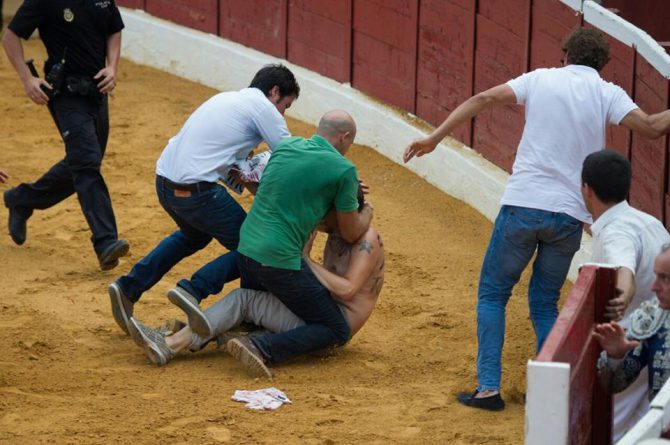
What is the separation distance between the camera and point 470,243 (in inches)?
375

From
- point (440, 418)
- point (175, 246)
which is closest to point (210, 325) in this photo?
point (175, 246)

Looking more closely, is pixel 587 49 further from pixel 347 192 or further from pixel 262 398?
pixel 262 398

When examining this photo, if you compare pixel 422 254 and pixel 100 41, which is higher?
pixel 100 41

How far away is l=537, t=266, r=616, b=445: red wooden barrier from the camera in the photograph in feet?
15.5

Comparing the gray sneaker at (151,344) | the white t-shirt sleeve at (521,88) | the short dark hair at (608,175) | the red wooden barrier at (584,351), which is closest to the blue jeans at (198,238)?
the gray sneaker at (151,344)

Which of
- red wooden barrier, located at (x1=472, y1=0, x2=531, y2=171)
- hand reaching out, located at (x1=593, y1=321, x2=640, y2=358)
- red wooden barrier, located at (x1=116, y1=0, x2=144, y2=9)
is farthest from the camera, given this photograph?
red wooden barrier, located at (x1=116, y1=0, x2=144, y2=9)

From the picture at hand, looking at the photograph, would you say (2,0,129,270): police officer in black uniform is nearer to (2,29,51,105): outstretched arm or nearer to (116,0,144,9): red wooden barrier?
(2,29,51,105): outstretched arm

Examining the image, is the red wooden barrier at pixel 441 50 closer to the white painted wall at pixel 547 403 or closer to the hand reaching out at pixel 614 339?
the hand reaching out at pixel 614 339

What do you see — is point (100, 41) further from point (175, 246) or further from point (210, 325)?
point (210, 325)

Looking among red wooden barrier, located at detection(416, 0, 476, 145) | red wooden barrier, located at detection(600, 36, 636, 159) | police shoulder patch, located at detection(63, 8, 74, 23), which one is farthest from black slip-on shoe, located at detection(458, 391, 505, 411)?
red wooden barrier, located at detection(416, 0, 476, 145)

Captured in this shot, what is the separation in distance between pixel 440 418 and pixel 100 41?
360cm

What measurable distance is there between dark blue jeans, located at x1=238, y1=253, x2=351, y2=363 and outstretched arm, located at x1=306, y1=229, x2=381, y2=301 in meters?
0.06

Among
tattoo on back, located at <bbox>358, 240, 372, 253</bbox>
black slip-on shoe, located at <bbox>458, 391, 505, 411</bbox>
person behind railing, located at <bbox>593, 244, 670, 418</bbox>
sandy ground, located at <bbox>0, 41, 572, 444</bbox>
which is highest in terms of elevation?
person behind railing, located at <bbox>593, 244, 670, 418</bbox>

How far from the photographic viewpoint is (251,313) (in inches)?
282
